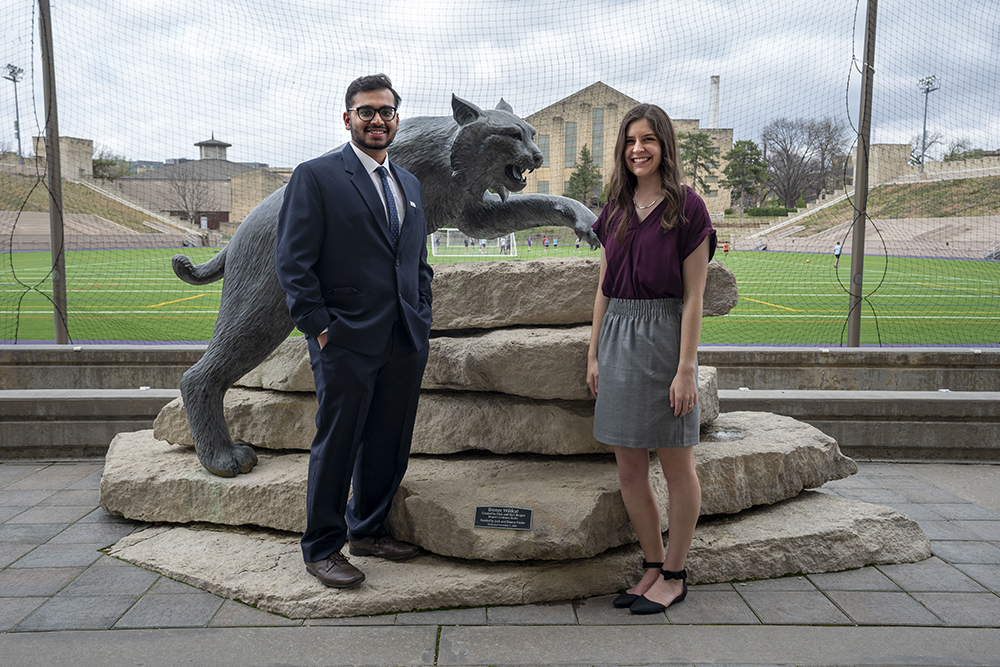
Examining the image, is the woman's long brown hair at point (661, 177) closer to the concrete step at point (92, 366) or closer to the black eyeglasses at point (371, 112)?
the black eyeglasses at point (371, 112)

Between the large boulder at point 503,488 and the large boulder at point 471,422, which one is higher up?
the large boulder at point 471,422

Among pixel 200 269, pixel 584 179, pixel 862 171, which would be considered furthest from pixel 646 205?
pixel 862 171

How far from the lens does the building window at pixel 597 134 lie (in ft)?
18.0

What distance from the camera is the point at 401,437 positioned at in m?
2.71

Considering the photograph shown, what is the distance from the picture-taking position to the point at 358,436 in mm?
2520

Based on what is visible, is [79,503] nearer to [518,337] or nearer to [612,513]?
[518,337]

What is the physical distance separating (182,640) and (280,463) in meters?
1.08

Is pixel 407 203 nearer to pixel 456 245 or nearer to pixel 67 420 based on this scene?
pixel 67 420

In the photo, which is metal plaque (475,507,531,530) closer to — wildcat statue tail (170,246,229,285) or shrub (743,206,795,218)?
wildcat statue tail (170,246,229,285)

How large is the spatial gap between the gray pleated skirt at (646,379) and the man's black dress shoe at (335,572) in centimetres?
105

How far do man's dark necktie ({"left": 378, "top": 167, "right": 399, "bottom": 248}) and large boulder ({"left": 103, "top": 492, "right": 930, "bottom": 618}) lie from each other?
1267mm

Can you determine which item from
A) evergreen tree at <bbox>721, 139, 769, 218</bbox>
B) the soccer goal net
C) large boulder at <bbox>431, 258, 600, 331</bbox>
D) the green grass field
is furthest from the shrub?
large boulder at <bbox>431, 258, 600, 331</bbox>

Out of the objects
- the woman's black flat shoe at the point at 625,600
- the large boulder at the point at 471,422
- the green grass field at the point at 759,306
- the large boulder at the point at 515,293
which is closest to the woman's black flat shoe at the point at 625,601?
the woman's black flat shoe at the point at 625,600

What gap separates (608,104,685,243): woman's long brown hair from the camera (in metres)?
2.38
